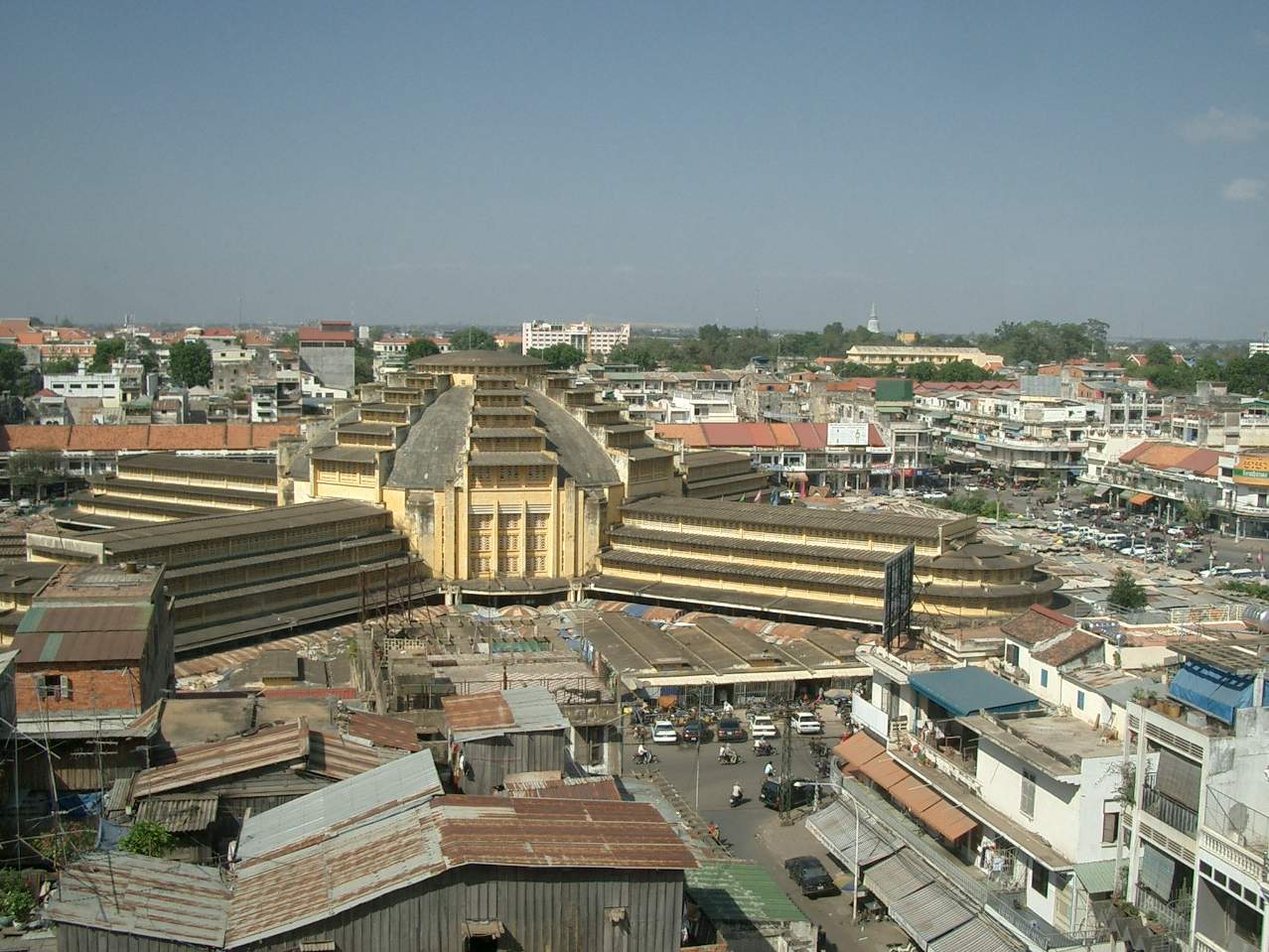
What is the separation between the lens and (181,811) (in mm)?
15930

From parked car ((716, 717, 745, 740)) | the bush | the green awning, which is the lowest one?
parked car ((716, 717, 745, 740))

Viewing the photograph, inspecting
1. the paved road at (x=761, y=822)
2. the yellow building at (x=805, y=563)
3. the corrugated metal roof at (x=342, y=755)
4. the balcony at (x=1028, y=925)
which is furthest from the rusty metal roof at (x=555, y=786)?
the yellow building at (x=805, y=563)

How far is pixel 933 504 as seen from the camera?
241ft

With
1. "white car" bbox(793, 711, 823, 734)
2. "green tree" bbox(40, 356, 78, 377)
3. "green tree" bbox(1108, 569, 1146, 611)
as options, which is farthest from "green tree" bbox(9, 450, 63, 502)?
"green tree" bbox(1108, 569, 1146, 611)

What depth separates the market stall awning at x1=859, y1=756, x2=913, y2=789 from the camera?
24109 millimetres

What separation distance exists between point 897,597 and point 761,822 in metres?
7.50

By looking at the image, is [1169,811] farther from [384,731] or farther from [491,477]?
[491,477]

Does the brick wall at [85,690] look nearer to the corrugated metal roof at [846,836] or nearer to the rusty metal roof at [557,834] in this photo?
the rusty metal roof at [557,834]

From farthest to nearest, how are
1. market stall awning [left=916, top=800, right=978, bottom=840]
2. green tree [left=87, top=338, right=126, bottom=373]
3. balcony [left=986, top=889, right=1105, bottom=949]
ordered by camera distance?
Result: green tree [left=87, top=338, right=126, bottom=373] → market stall awning [left=916, top=800, right=978, bottom=840] → balcony [left=986, top=889, right=1105, bottom=949]

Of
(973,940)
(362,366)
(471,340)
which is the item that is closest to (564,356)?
(471,340)

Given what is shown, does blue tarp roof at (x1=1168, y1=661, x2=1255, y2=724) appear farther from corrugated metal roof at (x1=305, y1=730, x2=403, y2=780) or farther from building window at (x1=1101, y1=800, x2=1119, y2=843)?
corrugated metal roof at (x1=305, y1=730, x2=403, y2=780)

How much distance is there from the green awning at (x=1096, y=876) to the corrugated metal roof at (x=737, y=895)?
4.61 metres

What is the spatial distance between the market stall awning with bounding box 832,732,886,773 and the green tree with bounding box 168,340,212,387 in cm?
9793

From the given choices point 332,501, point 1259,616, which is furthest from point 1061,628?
point 332,501
